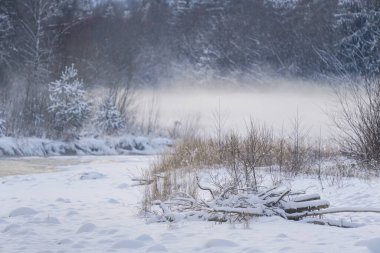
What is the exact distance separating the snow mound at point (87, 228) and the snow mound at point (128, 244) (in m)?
1.00

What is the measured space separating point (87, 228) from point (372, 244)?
3304 mm

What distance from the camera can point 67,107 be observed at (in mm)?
31984

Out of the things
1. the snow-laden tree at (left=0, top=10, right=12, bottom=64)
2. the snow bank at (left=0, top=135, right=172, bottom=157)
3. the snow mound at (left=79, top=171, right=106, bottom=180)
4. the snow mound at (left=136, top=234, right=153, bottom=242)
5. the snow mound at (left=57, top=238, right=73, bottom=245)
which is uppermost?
the snow-laden tree at (left=0, top=10, right=12, bottom=64)

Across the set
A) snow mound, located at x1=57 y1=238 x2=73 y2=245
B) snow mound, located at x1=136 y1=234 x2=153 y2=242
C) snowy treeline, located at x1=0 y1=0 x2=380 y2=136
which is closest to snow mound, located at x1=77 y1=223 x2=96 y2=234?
snow mound, located at x1=57 y1=238 x2=73 y2=245

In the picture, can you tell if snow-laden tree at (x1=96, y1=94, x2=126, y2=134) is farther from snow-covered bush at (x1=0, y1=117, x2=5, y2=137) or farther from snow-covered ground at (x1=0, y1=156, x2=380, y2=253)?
snow-covered ground at (x1=0, y1=156, x2=380, y2=253)

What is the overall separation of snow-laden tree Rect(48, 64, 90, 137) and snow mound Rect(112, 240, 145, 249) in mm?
26252

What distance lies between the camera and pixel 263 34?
110938mm

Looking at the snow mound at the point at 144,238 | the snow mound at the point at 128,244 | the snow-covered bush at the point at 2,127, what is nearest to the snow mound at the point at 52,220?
the snow mound at the point at 144,238

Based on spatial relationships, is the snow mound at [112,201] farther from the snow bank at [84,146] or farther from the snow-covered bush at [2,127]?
the snow-covered bush at [2,127]

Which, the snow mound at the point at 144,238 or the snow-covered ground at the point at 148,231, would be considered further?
the snow mound at the point at 144,238

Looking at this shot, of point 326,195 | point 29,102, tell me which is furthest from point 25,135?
point 326,195

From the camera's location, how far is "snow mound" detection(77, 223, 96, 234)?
6.39m

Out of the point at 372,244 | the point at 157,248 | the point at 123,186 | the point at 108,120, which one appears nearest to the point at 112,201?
the point at 123,186

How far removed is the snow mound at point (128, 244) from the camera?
5449mm
